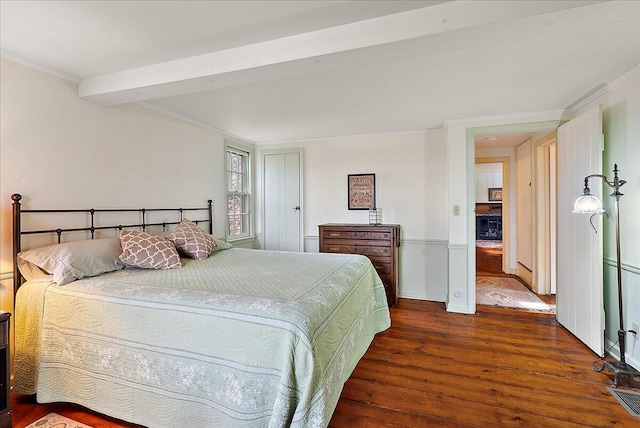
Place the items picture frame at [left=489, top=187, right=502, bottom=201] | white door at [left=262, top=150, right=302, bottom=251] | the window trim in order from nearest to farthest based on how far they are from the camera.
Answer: the window trim < white door at [left=262, top=150, right=302, bottom=251] < picture frame at [left=489, top=187, right=502, bottom=201]

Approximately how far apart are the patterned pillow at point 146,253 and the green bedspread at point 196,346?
0.16 metres

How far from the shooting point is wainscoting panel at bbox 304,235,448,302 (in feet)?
13.6

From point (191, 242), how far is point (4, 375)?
1441mm

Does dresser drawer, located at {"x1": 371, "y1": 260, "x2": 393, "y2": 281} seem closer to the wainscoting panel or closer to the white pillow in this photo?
the wainscoting panel

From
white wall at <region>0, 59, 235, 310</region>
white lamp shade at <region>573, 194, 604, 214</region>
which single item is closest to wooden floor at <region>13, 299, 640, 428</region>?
white lamp shade at <region>573, 194, 604, 214</region>

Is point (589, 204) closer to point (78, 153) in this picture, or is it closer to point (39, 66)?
point (78, 153)

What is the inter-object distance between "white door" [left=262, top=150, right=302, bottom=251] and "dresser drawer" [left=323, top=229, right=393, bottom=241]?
769 mm

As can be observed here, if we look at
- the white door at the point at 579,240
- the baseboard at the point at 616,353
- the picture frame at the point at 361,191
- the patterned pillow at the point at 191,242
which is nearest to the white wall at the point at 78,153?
the patterned pillow at the point at 191,242

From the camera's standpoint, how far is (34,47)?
1.97m

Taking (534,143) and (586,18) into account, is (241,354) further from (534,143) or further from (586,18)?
(534,143)

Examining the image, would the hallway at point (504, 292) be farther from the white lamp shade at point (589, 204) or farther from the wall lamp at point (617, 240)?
the white lamp shade at point (589, 204)

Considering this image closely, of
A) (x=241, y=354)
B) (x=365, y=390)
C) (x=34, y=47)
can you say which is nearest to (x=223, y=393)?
(x=241, y=354)

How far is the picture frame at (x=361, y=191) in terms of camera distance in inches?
175

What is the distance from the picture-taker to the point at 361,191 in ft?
14.7
